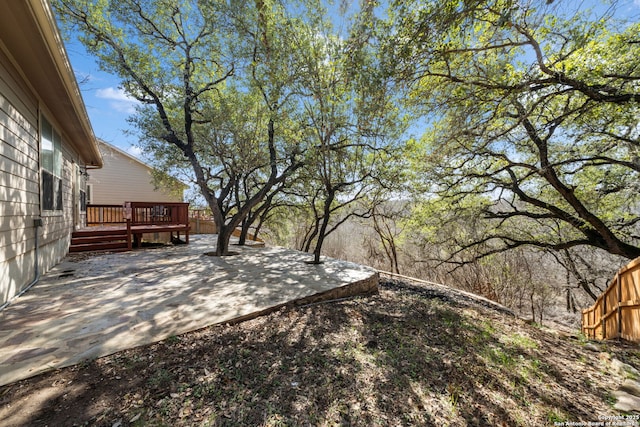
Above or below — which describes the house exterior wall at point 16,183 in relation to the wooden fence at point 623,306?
above

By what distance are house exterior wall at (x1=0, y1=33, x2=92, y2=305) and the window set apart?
19 cm

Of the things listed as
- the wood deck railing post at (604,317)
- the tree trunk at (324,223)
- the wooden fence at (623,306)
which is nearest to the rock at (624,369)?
the wooden fence at (623,306)

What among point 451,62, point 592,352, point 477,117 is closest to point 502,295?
point 592,352

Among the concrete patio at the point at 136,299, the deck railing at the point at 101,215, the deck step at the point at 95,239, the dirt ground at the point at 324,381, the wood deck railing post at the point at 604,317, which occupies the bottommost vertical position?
the wood deck railing post at the point at 604,317

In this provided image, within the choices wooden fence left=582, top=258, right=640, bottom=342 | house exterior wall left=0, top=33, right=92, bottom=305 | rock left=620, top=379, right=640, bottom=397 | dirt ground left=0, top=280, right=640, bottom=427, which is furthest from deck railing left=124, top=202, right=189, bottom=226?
wooden fence left=582, top=258, right=640, bottom=342

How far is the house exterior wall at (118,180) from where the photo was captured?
39.3ft

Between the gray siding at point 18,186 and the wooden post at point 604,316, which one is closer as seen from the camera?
the gray siding at point 18,186

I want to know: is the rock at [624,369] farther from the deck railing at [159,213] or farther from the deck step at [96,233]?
the deck step at [96,233]

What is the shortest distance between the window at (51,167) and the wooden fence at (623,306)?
8213 mm

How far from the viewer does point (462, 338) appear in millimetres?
2807

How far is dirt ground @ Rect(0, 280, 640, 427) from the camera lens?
1.49 m

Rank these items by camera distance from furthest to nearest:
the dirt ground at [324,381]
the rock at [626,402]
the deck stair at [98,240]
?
the deck stair at [98,240] → the rock at [626,402] → the dirt ground at [324,381]

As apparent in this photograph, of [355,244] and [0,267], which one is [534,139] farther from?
[355,244]

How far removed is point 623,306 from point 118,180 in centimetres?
1730
